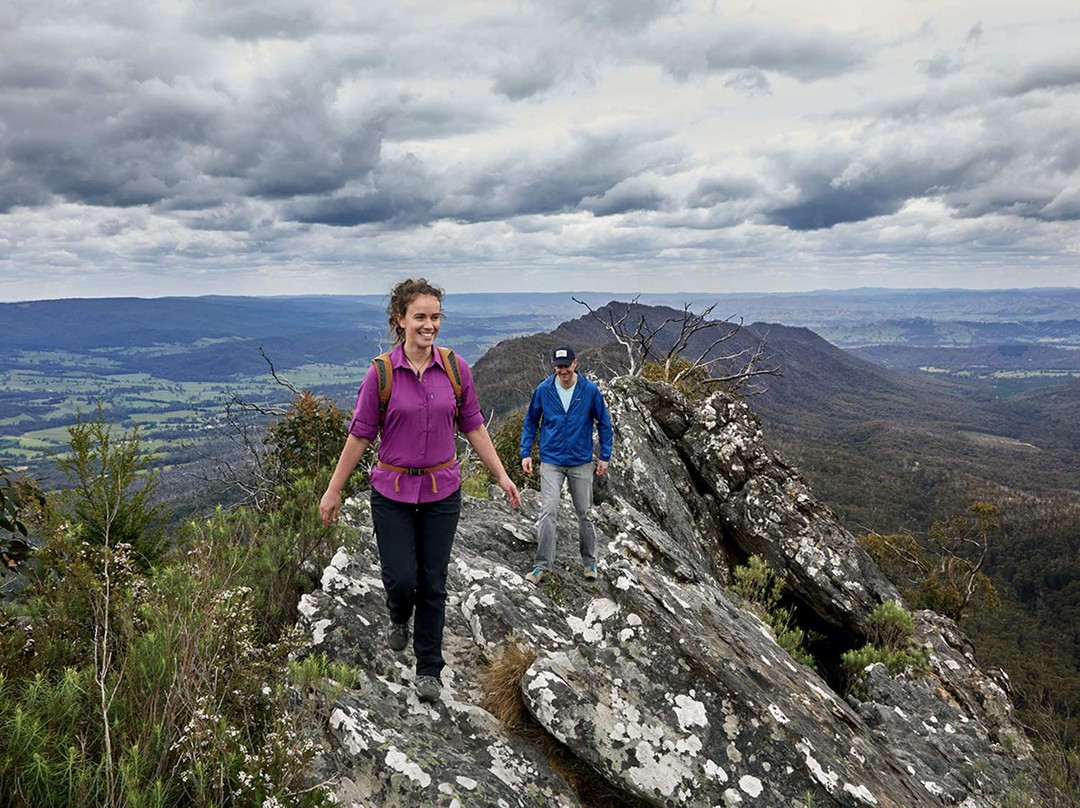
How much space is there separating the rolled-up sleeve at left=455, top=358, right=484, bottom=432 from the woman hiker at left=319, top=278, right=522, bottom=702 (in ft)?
0.13

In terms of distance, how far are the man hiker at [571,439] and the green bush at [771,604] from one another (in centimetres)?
291

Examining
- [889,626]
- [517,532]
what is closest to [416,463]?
[517,532]

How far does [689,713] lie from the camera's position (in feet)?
14.1

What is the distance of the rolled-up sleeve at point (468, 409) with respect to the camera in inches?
189

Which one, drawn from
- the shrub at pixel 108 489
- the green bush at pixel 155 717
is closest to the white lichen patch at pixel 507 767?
the green bush at pixel 155 717

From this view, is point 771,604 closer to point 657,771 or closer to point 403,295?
point 657,771

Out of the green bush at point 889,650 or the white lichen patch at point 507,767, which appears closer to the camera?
the white lichen patch at point 507,767

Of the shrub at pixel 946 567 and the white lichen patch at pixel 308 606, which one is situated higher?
the white lichen patch at pixel 308 606

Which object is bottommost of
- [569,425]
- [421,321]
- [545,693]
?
[545,693]

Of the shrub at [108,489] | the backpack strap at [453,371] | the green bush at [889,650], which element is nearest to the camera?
the backpack strap at [453,371]

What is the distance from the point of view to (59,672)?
11.8 ft

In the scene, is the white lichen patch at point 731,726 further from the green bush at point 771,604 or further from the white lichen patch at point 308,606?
the green bush at point 771,604

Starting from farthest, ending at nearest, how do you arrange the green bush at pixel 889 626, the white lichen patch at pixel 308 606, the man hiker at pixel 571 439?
the green bush at pixel 889 626 → the man hiker at pixel 571 439 → the white lichen patch at pixel 308 606

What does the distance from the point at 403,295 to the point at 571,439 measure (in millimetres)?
3523
